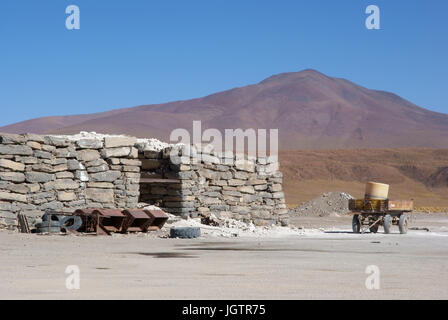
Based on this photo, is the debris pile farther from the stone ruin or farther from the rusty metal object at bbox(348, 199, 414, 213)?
the rusty metal object at bbox(348, 199, 414, 213)

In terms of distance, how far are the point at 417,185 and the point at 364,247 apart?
7820 centimetres

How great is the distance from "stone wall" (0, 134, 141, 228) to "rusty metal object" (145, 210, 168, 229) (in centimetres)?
176

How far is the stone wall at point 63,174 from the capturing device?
67.7 feet

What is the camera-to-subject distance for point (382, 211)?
958 inches

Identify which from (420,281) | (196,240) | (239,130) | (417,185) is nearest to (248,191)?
(196,240)

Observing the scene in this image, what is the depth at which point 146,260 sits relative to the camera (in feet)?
44.2

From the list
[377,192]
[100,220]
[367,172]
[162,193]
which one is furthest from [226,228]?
[367,172]

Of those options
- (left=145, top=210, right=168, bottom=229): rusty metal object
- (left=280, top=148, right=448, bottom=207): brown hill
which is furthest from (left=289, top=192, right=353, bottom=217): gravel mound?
(left=280, top=148, right=448, bottom=207): brown hill

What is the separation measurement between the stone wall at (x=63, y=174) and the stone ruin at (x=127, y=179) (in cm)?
3

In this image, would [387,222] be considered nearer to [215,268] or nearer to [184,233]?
[184,233]

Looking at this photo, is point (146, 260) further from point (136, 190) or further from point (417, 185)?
point (417, 185)

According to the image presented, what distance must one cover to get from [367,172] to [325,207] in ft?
173

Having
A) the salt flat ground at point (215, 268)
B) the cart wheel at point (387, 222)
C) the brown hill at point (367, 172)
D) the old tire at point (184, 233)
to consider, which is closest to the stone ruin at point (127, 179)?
the salt flat ground at point (215, 268)

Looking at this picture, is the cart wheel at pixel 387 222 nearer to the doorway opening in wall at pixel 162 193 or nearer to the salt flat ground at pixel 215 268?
the salt flat ground at pixel 215 268
